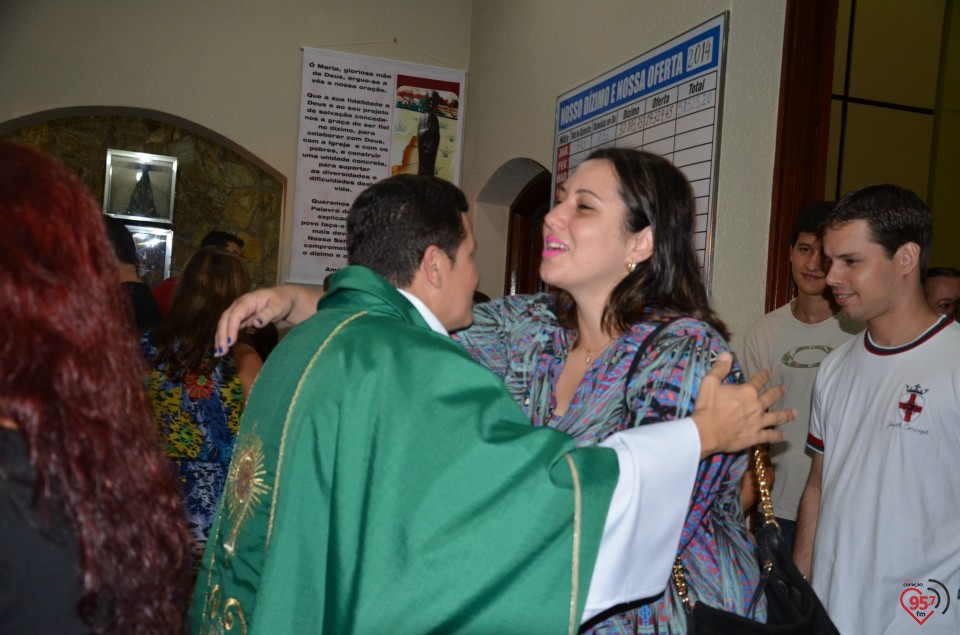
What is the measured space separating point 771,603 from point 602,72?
115 inches

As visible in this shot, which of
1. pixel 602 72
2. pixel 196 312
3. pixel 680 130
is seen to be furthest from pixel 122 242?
pixel 602 72

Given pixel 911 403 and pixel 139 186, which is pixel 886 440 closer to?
pixel 911 403

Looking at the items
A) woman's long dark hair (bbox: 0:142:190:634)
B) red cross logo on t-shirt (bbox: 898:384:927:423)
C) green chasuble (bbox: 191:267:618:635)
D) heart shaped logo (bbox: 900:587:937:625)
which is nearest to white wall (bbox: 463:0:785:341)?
red cross logo on t-shirt (bbox: 898:384:927:423)

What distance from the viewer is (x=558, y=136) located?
423 centimetres

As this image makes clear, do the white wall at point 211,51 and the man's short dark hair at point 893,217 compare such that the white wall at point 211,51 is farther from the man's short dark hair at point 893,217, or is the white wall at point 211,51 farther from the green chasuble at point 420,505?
the green chasuble at point 420,505

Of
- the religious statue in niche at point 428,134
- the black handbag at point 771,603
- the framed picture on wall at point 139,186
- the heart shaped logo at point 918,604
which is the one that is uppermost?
the religious statue in niche at point 428,134

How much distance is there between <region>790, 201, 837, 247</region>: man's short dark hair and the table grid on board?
315mm

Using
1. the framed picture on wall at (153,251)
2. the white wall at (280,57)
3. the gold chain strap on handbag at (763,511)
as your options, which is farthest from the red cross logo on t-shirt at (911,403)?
the framed picture on wall at (153,251)

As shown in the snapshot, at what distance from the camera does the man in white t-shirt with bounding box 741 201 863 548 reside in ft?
8.89

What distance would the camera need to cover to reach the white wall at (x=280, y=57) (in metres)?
4.54

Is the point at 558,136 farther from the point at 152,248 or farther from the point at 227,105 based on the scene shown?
the point at 152,248

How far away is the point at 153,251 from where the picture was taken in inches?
270

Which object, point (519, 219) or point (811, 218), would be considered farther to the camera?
point (519, 219)

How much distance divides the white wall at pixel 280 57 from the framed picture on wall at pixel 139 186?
6.23 feet
